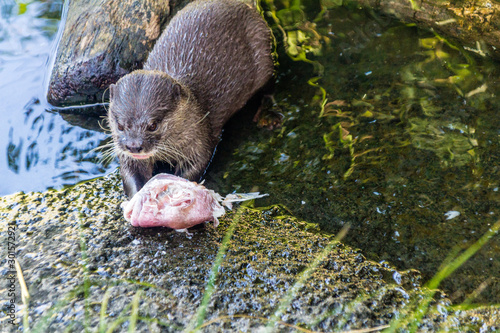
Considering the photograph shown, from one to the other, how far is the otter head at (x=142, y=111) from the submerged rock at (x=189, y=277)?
34 centimetres

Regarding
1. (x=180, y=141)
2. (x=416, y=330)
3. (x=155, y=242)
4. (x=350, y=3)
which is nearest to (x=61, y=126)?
(x=180, y=141)

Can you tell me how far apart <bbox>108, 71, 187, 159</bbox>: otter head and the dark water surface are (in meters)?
0.40

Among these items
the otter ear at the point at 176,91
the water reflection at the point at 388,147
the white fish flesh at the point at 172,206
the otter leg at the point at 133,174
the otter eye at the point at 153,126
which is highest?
the otter ear at the point at 176,91

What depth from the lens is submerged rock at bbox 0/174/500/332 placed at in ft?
5.25

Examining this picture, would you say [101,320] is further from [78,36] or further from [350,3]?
[350,3]

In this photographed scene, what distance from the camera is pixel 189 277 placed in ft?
5.91

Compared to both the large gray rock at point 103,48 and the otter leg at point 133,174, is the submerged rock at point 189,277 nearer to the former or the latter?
the otter leg at point 133,174

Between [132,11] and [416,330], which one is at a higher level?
[132,11]

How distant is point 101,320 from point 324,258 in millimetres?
866

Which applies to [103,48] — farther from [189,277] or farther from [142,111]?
[189,277]

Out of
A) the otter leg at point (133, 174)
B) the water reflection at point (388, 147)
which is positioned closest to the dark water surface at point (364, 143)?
the water reflection at point (388, 147)

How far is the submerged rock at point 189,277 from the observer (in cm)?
160

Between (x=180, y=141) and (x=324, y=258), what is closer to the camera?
(x=324, y=258)

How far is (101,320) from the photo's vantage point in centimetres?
159
